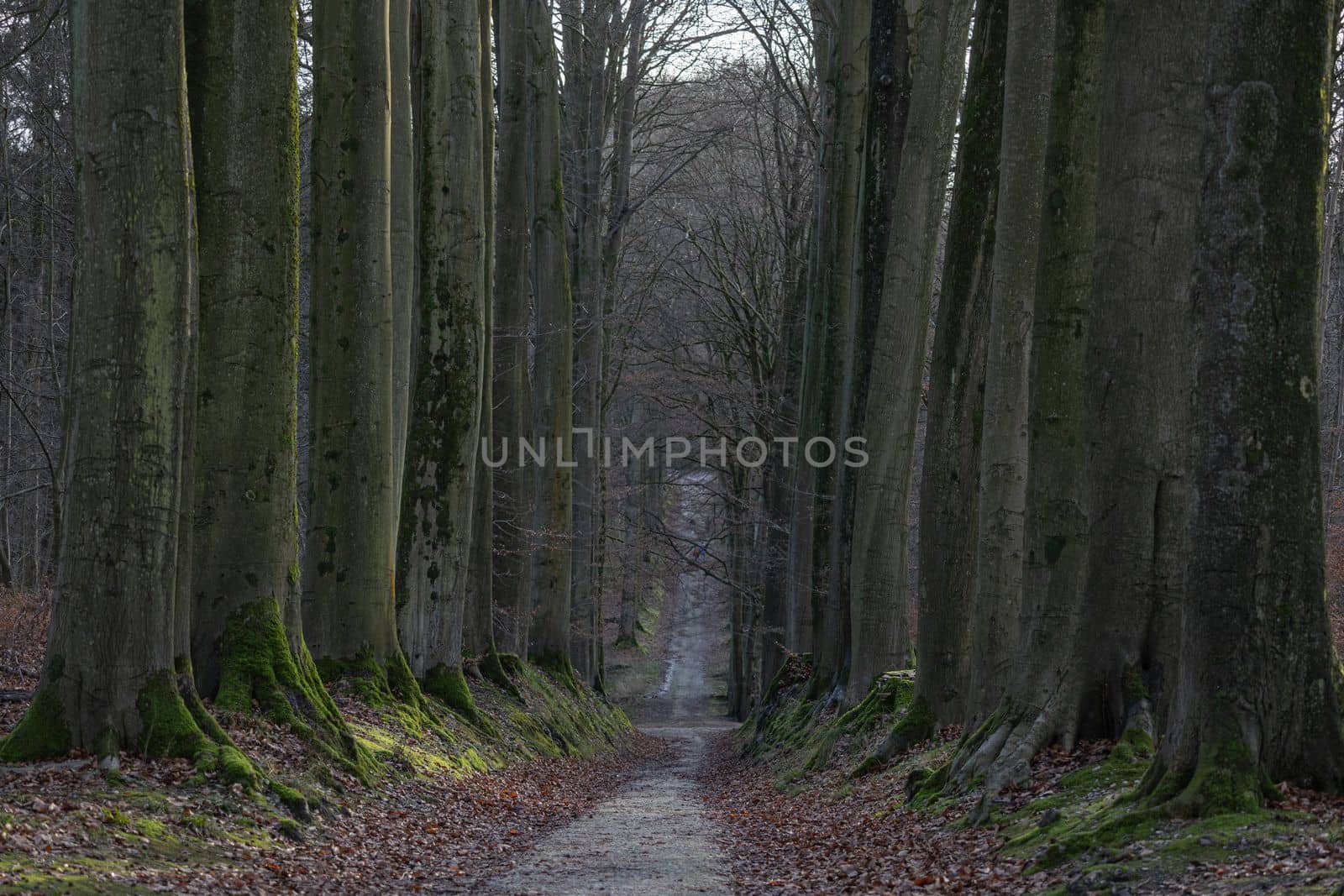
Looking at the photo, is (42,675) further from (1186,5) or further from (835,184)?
(835,184)

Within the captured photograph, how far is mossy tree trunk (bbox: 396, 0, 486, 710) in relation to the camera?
48.6 ft

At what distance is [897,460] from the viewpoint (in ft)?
47.0

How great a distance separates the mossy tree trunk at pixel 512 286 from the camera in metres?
21.1

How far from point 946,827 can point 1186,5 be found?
5407 mm

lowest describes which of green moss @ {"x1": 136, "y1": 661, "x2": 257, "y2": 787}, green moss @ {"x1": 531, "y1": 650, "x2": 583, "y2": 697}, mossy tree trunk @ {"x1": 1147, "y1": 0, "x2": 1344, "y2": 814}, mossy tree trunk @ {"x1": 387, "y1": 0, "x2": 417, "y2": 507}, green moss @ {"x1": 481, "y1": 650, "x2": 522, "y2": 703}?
green moss @ {"x1": 531, "y1": 650, "x2": 583, "y2": 697}

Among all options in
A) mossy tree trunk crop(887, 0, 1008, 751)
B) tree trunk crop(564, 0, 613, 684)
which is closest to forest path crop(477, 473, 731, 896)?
mossy tree trunk crop(887, 0, 1008, 751)

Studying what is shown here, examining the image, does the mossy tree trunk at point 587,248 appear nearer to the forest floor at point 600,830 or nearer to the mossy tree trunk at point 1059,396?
the forest floor at point 600,830

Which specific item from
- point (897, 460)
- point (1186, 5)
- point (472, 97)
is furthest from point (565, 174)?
point (1186, 5)

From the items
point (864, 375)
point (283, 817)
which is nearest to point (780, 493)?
point (864, 375)

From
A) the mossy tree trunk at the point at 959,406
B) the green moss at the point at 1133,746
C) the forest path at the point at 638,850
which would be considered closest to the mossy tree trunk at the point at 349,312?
the forest path at the point at 638,850

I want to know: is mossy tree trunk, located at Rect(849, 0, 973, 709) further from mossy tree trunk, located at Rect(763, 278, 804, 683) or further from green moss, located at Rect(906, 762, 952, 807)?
mossy tree trunk, located at Rect(763, 278, 804, 683)

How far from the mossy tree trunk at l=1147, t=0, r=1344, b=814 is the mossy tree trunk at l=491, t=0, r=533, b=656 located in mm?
15237

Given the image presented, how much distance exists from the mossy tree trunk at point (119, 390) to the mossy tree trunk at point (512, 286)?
41.2ft

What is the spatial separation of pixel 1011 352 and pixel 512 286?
40.2 ft
